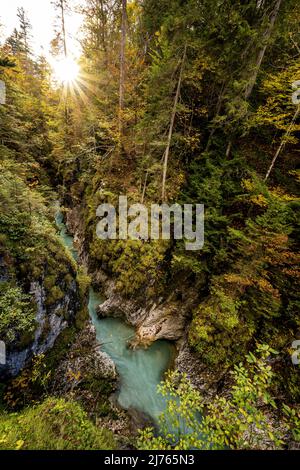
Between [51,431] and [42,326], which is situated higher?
[42,326]

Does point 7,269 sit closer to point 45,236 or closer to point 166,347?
point 45,236

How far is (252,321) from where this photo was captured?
290 inches

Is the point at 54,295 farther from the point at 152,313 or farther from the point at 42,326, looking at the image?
the point at 152,313

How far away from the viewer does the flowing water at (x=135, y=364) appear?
729cm

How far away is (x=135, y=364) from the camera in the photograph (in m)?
8.47

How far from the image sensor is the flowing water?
7289mm

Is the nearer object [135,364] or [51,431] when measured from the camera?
[51,431]

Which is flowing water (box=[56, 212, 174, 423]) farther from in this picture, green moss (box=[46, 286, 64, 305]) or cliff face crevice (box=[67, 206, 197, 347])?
green moss (box=[46, 286, 64, 305])

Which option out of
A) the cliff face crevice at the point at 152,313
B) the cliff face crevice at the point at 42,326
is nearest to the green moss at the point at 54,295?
the cliff face crevice at the point at 42,326

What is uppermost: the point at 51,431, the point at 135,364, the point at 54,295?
the point at 54,295

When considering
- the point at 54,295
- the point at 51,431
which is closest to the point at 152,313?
the point at 54,295

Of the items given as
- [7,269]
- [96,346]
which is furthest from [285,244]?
[7,269]

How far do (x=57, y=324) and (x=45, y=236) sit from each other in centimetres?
295

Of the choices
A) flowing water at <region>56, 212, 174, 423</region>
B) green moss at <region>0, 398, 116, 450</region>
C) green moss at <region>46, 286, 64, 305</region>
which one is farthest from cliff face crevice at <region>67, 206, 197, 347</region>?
green moss at <region>0, 398, 116, 450</region>
